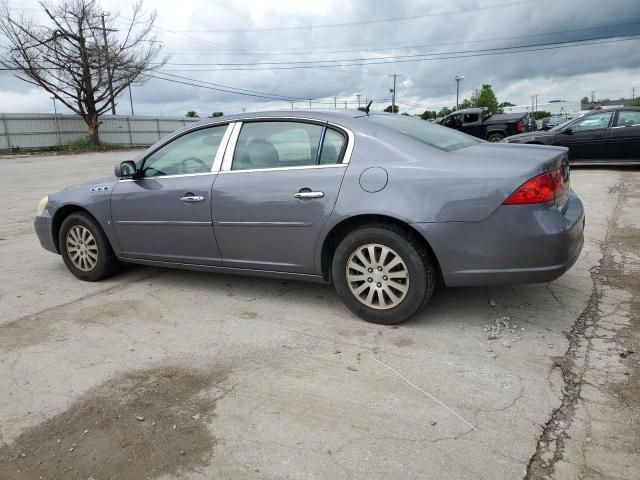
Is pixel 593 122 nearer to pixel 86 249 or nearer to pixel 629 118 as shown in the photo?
pixel 629 118

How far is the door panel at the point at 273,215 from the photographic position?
3.72 metres

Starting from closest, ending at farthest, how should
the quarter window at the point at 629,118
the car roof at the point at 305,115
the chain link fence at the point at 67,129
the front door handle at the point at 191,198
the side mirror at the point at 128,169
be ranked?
the car roof at the point at 305,115 → the front door handle at the point at 191,198 → the side mirror at the point at 128,169 → the quarter window at the point at 629,118 → the chain link fence at the point at 67,129

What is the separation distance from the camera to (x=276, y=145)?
4043 mm

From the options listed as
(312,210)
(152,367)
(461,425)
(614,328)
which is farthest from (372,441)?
(614,328)

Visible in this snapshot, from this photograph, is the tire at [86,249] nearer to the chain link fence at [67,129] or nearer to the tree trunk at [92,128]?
the chain link fence at [67,129]

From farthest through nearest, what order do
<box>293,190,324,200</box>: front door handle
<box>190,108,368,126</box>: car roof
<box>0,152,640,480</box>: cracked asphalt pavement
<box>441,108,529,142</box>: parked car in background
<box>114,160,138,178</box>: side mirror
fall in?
<box>441,108,529,142</box>: parked car in background < <box>114,160,138,178</box>: side mirror < <box>190,108,368,126</box>: car roof < <box>293,190,324,200</box>: front door handle < <box>0,152,640,480</box>: cracked asphalt pavement

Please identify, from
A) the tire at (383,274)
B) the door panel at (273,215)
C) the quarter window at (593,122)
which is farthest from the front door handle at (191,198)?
the quarter window at (593,122)

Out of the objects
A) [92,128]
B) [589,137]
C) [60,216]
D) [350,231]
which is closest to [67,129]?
[92,128]

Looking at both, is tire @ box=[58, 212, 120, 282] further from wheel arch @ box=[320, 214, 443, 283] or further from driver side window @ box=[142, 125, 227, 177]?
wheel arch @ box=[320, 214, 443, 283]

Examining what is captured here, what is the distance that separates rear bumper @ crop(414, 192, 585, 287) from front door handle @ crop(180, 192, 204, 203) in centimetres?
179

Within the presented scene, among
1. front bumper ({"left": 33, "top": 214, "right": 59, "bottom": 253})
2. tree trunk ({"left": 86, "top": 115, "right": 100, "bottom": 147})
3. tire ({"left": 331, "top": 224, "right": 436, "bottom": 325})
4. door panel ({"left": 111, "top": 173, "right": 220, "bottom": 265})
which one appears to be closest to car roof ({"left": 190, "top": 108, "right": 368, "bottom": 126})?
door panel ({"left": 111, "top": 173, "right": 220, "bottom": 265})

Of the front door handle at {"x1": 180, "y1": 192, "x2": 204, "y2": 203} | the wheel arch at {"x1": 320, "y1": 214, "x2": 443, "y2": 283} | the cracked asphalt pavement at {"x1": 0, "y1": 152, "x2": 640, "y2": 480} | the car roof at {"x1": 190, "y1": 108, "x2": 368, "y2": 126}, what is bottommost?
the cracked asphalt pavement at {"x1": 0, "y1": 152, "x2": 640, "y2": 480}

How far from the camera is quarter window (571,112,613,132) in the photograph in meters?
11.9

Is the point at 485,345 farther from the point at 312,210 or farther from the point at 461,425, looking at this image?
the point at 312,210
